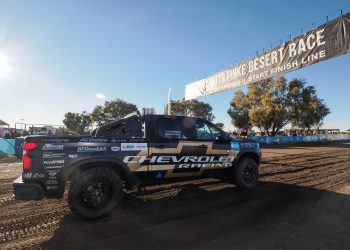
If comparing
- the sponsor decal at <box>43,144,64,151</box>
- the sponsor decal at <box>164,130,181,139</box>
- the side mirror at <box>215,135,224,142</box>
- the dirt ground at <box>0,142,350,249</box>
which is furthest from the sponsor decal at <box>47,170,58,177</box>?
the side mirror at <box>215,135,224,142</box>

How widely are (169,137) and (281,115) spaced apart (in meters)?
31.0

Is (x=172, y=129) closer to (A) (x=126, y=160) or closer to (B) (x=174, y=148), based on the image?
(B) (x=174, y=148)

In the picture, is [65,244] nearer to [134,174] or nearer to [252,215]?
[134,174]

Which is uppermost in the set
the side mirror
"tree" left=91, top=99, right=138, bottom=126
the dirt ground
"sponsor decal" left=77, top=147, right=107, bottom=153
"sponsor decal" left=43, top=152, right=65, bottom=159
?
"tree" left=91, top=99, right=138, bottom=126

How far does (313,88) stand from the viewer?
1316 inches

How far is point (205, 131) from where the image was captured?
611cm

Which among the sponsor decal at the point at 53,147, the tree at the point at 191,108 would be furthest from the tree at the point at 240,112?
the sponsor decal at the point at 53,147

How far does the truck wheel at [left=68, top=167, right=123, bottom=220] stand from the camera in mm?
4223

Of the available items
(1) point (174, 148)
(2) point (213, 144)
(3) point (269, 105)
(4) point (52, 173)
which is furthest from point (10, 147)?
(3) point (269, 105)

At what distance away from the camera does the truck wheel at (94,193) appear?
4.22m

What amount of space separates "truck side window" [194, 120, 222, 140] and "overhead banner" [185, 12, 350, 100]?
6.14 metres

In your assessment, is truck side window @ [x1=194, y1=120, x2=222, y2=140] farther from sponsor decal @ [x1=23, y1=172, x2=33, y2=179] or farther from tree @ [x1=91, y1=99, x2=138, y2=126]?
tree @ [x1=91, y1=99, x2=138, y2=126]

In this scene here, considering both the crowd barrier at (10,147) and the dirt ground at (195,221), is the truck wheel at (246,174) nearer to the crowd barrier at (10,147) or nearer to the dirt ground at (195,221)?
the dirt ground at (195,221)

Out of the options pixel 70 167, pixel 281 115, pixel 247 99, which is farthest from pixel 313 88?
pixel 70 167
